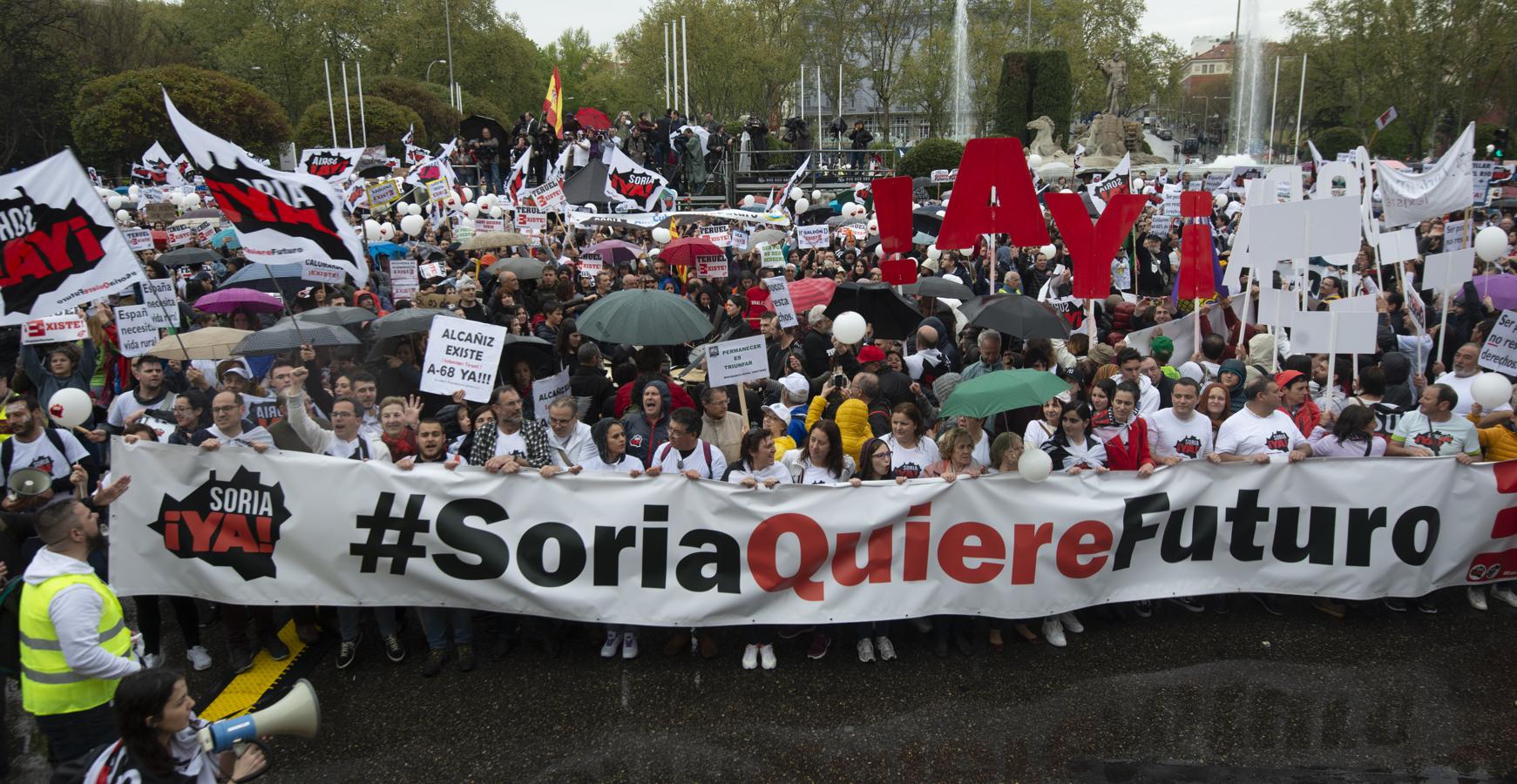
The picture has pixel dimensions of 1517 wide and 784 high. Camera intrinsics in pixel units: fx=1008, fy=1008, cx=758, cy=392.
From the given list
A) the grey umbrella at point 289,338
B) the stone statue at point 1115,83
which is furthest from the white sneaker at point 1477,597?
the stone statue at point 1115,83

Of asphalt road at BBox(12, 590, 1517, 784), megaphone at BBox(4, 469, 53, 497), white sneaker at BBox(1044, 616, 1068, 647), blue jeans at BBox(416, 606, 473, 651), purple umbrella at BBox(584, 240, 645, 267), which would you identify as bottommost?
asphalt road at BBox(12, 590, 1517, 784)

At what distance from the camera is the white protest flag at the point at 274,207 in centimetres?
599

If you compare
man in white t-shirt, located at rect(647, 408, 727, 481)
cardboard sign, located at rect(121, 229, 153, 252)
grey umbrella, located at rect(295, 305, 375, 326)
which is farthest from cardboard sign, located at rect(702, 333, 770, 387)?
cardboard sign, located at rect(121, 229, 153, 252)

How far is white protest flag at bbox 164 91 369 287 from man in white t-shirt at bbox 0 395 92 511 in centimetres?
148

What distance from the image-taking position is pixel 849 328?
826cm

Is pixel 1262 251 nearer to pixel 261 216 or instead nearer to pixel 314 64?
pixel 261 216

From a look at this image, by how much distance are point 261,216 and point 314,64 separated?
190ft

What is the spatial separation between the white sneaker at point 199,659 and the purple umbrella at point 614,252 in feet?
31.9

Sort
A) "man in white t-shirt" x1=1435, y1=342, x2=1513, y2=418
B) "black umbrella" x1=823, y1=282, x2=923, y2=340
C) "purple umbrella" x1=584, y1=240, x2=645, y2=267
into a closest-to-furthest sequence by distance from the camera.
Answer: "man in white t-shirt" x1=1435, y1=342, x2=1513, y2=418 < "black umbrella" x1=823, y1=282, x2=923, y2=340 < "purple umbrella" x1=584, y1=240, x2=645, y2=267

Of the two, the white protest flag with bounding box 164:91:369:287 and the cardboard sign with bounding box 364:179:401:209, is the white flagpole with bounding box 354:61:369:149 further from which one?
the white protest flag with bounding box 164:91:369:287

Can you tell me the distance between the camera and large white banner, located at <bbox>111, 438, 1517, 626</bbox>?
5.55 m

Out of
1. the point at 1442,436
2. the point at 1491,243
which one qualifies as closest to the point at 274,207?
the point at 1442,436

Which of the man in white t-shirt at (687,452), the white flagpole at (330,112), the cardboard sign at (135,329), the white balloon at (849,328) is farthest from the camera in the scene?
the white flagpole at (330,112)

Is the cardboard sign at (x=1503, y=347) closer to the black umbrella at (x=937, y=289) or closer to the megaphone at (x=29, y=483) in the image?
the black umbrella at (x=937, y=289)
